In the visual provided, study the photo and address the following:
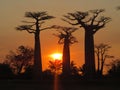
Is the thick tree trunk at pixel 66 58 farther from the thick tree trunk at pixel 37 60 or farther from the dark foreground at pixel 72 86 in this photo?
the dark foreground at pixel 72 86

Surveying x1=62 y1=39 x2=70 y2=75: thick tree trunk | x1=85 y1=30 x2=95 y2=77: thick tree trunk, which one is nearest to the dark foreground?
x1=85 y1=30 x2=95 y2=77: thick tree trunk

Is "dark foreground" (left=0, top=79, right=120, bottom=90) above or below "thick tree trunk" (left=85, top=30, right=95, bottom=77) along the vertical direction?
below

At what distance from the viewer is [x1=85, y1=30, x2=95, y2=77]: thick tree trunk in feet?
162

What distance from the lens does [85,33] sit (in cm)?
5212

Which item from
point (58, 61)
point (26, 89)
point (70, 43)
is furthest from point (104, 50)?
point (26, 89)

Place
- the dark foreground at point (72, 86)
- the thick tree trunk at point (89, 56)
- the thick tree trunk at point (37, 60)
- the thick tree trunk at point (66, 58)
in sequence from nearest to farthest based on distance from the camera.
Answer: the dark foreground at point (72, 86), the thick tree trunk at point (89, 56), the thick tree trunk at point (37, 60), the thick tree trunk at point (66, 58)

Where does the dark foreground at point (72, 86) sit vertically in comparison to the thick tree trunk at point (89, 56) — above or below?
below

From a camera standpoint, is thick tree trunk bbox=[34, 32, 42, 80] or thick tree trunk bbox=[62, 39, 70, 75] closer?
thick tree trunk bbox=[34, 32, 42, 80]

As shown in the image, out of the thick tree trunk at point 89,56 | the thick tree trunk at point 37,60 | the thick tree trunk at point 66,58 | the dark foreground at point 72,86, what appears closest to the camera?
the dark foreground at point 72,86

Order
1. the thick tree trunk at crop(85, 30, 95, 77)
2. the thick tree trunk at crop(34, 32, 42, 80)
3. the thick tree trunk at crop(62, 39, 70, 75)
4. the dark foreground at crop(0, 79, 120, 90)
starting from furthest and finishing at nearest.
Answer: the thick tree trunk at crop(62, 39, 70, 75) → the thick tree trunk at crop(34, 32, 42, 80) → the thick tree trunk at crop(85, 30, 95, 77) → the dark foreground at crop(0, 79, 120, 90)

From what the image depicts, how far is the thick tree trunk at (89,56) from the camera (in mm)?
49500

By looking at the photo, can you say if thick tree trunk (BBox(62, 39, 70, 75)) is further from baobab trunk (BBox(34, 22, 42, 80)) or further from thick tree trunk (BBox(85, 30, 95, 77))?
thick tree trunk (BBox(85, 30, 95, 77))

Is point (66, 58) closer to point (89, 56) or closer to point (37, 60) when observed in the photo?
point (37, 60)

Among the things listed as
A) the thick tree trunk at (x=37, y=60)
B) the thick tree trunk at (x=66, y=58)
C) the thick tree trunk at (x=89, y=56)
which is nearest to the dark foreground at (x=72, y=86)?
the thick tree trunk at (x=89, y=56)
